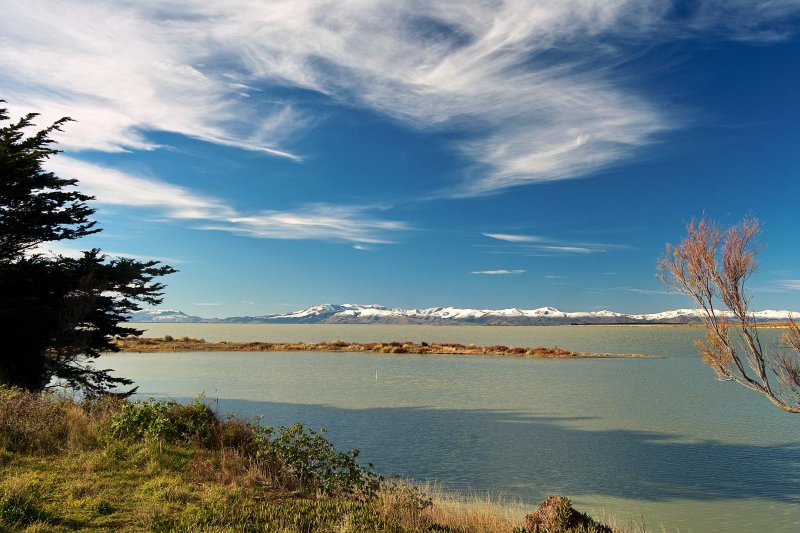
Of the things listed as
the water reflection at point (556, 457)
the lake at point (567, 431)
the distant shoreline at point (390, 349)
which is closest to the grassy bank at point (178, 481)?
the water reflection at point (556, 457)

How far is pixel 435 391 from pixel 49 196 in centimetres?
2337

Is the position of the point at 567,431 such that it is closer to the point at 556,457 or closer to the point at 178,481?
the point at 556,457

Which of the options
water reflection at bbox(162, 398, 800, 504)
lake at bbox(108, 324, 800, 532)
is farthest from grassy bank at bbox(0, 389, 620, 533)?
lake at bbox(108, 324, 800, 532)

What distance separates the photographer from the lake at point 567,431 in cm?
1316

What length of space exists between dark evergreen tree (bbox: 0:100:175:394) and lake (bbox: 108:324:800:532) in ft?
21.4

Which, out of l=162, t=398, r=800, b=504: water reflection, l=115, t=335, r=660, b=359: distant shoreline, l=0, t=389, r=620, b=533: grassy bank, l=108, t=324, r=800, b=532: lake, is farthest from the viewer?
l=115, t=335, r=660, b=359: distant shoreline

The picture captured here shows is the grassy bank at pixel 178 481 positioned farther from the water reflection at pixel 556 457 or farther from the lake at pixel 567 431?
the lake at pixel 567 431

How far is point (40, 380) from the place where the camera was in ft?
68.1

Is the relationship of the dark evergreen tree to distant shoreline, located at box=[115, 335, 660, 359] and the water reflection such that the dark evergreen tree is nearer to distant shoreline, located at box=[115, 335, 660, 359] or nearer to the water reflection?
the water reflection

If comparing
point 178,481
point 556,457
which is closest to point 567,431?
point 556,457

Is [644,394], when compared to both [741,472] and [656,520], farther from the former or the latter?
[656,520]

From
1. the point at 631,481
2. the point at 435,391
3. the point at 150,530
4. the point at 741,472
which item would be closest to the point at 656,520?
the point at 631,481

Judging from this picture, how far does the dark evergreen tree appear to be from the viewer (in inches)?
790

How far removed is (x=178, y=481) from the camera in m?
9.45
